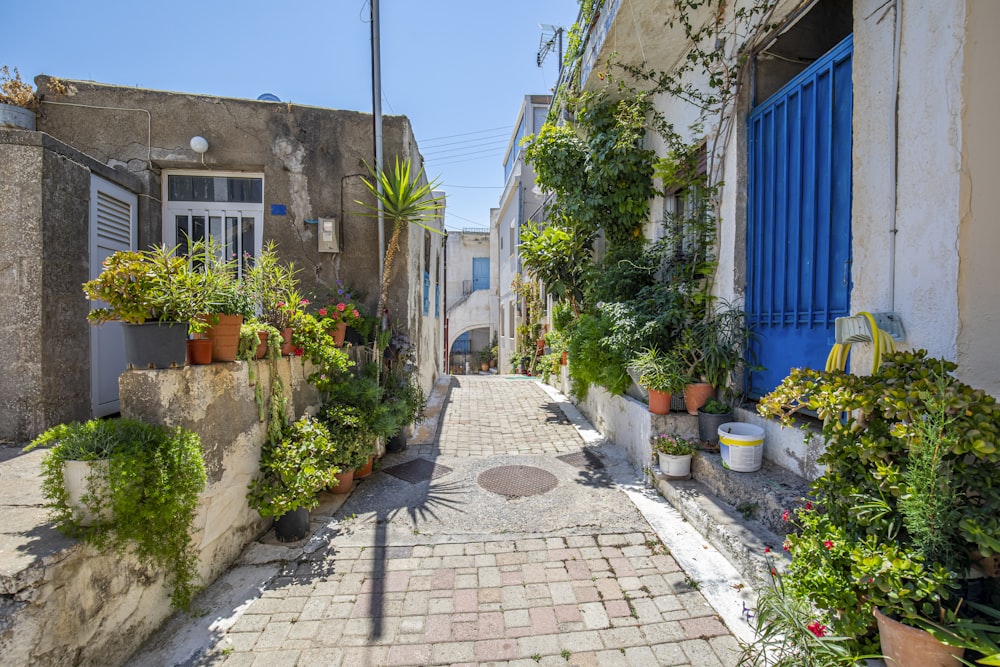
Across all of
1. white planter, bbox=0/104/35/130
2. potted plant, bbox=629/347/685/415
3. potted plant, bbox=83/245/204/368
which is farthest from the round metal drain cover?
white planter, bbox=0/104/35/130

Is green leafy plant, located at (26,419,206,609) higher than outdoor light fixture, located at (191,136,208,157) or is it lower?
lower

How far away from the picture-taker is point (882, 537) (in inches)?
69.4

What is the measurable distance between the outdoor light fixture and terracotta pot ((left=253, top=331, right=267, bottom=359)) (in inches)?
123

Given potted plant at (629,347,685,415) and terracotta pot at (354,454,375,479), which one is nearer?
potted plant at (629,347,685,415)

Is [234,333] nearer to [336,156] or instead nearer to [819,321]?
[336,156]

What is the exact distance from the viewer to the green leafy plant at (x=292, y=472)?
10.3 ft

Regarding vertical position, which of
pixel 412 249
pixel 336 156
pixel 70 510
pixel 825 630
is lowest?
pixel 825 630

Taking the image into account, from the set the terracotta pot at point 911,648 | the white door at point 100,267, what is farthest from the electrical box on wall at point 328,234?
the terracotta pot at point 911,648

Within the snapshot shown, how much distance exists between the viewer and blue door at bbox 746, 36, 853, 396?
315 centimetres

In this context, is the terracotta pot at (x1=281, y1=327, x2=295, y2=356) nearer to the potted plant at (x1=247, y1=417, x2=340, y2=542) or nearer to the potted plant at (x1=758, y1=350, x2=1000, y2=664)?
the potted plant at (x1=247, y1=417, x2=340, y2=542)

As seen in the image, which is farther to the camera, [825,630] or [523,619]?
[523,619]

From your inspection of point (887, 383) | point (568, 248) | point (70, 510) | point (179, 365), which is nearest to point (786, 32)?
point (887, 383)

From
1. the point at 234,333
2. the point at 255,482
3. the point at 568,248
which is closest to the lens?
the point at 234,333

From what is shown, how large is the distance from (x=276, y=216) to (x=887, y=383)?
5749mm
